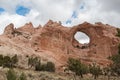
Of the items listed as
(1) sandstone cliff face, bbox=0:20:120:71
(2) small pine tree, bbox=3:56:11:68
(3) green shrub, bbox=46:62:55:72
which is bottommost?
(3) green shrub, bbox=46:62:55:72

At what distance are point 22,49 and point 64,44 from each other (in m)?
17.8

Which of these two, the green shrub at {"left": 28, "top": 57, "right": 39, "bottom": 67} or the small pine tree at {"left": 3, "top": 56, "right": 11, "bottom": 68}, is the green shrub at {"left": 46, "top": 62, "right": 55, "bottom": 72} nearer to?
the green shrub at {"left": 28, "top": 57, "right": 39, "bottom": 67}

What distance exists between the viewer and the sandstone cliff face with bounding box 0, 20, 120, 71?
104688mm

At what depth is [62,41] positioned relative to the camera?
368 ft

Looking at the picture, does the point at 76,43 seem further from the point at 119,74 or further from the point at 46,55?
the point at 119,74

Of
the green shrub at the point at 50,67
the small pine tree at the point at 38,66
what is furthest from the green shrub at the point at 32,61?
the green shrub at the point at 50,67

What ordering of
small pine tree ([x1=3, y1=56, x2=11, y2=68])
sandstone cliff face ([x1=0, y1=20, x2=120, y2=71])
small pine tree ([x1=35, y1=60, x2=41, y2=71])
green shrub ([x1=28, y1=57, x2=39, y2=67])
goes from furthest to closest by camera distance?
sandstone cliff face ([x1=0, y1=20, x2=120, y2=71]), green shrub ([x1=28, y1=57, x2=39, y2=67]), small pine tree ([x1=35, y1=60, x2=41, y2=71]), small pine tree ([x1=3, y1=56, x2=11, y2=68])

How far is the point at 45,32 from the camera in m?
111

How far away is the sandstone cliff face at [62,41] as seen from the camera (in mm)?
104688

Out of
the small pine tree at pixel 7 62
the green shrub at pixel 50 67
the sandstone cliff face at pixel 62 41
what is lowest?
the green shrub at pixel 50 67

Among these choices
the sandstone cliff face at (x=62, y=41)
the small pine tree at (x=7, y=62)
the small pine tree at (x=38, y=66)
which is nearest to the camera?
the small pine tree at (x=7, y=62)


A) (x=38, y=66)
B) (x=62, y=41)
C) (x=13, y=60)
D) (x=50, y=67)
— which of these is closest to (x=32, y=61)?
(x=38, y=66)

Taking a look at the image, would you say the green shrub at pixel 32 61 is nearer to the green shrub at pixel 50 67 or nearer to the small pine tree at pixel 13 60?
the green shrub at pixel 50 67

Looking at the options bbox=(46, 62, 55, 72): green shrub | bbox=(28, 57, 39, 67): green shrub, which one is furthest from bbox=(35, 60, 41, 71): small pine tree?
bbox=(46, 62, 55, 72): green shrub
